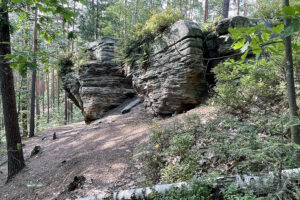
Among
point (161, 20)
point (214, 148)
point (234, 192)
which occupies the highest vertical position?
point (161, 20)

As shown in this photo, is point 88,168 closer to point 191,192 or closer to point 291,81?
point 191,192

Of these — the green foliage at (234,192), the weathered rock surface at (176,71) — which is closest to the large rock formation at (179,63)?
the weathered rock surface at (176,71)

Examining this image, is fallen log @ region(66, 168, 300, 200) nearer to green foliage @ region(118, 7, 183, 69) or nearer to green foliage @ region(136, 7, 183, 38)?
green foliage @ region(118, 7, 183, 69)

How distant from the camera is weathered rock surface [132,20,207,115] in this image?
630cm

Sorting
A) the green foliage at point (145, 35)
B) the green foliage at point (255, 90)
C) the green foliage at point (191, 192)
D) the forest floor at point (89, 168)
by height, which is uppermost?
the green foliage at point (145, 35)

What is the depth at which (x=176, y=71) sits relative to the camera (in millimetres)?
6703

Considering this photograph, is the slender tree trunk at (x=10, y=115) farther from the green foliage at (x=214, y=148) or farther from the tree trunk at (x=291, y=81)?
the tree trunk at (x=291, y=81)

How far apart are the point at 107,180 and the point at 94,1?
61.1 feet

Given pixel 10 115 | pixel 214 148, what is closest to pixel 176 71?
pixel 214 148

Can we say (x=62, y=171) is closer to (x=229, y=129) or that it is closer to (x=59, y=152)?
(x=59, y=152)

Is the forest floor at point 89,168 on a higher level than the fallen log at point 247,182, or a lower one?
lower

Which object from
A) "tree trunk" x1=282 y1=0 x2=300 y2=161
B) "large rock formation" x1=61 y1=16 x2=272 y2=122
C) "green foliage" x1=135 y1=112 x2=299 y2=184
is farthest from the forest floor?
"tree trunk" x1=282 y1=0 x2=300 y2=161

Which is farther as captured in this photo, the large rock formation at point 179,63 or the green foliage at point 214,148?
the large rock formation at point 179,63

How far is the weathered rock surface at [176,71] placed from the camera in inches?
248
